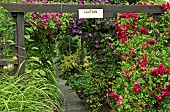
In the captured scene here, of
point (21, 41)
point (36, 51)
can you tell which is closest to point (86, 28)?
point (36, 51)

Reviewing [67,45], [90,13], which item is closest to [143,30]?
[90,13]

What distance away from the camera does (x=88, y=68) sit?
188 inches

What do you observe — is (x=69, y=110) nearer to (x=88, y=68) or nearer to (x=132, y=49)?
(x=88, y=68)

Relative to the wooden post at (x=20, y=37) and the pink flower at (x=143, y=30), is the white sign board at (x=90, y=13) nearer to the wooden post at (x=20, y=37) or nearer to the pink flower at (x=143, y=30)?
the pink flower at (x=143, y=30)

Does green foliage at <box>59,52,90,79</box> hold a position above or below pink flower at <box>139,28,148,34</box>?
below

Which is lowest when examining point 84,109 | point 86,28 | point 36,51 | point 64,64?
point 84,109

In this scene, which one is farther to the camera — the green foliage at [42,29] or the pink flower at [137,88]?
the green foliage at [42,29]

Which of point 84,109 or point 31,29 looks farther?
point 84,109

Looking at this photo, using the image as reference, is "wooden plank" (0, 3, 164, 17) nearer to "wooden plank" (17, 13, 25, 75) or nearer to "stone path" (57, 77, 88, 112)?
"wooden plank" (17, 13, 25, 75)

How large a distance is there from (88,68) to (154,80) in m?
1.77

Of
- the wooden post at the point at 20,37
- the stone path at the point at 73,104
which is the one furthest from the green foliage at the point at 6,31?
the stone path at the point at 73,104

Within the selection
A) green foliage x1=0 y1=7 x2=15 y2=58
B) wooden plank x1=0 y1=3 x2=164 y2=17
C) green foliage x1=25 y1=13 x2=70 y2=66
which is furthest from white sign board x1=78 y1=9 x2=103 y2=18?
green foliage x1=0 y1=7 x2=15 y2=58

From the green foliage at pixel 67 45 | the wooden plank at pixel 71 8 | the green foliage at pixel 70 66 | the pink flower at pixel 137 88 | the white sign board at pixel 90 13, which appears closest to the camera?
the pink flower at pixel 137 88

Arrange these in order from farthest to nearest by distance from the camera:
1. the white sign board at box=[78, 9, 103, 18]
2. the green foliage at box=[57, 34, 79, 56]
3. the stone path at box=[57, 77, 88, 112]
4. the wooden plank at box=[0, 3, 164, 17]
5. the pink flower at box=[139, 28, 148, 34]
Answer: the green foliage at box=[57, 34, 79, 56], the stone path at box=[57, 77, 88, 112], the pink flower at box=[139, 28, 148, 34], the white sign board at box=[78, 9, 103, 18], the wooden plank at box=[0, 3, 164, 17]
